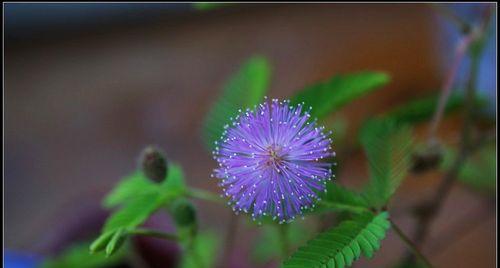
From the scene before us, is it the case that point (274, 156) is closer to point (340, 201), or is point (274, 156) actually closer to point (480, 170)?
point (340, 201)

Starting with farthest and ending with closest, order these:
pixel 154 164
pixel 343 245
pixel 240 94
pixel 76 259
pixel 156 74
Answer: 1. pixel 156 74
2. pixel 76 259
3. pixel 240 94
4. pixel 154 164
5. pixel 343 245

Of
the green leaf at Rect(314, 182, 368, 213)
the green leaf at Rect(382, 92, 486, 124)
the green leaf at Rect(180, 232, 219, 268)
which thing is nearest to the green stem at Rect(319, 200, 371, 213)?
the green leaf at Rect(314, 182, 368, 213)

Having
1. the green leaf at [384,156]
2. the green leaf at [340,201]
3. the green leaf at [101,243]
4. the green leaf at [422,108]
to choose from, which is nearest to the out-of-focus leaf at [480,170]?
the green leaf at [422,108]

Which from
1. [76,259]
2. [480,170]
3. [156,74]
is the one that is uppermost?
[156,74]

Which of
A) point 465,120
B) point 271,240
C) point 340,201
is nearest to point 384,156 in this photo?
point 340,201

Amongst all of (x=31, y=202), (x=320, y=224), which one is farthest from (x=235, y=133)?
(x=31, y=202)

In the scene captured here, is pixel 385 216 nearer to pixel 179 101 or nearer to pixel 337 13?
pixel 179 101

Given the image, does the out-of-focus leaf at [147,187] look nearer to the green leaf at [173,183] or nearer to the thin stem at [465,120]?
the green leaf at [173,183]
